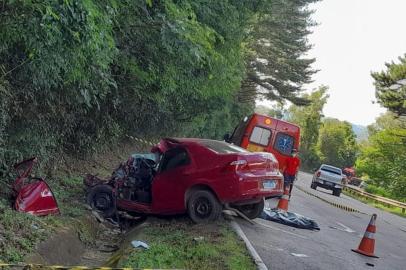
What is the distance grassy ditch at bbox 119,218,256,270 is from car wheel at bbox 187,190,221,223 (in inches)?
6.9

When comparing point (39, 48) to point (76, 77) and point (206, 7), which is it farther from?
point (206, 7)

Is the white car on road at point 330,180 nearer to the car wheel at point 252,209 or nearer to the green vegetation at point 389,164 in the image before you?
the green vegetation at point 389,164

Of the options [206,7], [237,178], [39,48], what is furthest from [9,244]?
[206,7]

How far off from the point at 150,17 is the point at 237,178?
3.19 m

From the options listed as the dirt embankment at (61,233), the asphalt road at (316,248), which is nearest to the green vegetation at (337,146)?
the asphalt road at (316,248)

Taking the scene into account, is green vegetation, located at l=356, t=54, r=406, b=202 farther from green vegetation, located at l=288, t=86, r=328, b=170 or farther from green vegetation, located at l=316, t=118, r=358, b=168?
green vegetation, located at l=316, t=118, r=358, b=168

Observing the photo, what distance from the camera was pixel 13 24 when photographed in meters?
6.44

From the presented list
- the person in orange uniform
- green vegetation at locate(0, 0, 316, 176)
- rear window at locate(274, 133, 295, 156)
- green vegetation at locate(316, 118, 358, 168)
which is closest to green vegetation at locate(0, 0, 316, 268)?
green vegetation at locate(0, 0, 316, 176)

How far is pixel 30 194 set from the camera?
27.9 ft

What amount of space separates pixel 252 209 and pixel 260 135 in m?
6.94

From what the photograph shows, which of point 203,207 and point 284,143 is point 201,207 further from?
point 284,143

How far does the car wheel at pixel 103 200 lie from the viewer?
10.7 metres

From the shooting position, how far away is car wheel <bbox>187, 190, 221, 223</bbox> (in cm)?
981

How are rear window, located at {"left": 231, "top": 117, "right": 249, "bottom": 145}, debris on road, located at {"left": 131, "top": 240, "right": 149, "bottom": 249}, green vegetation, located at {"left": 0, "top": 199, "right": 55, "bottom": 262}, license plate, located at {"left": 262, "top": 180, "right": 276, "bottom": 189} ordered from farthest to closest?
rear window, located at {"left": 231, "top": 117, "right": 249, "bottom": 145}
license plate, located at {"left": 262, "top": 180, "right": 276, "bottom": 189}
debris on road, located at {"left": 131, "top": 240, "right": 149, "bottom": 249}
green vegetation, located at {"left": 0, "top": 199, "right": 55, "bottom": 262}
